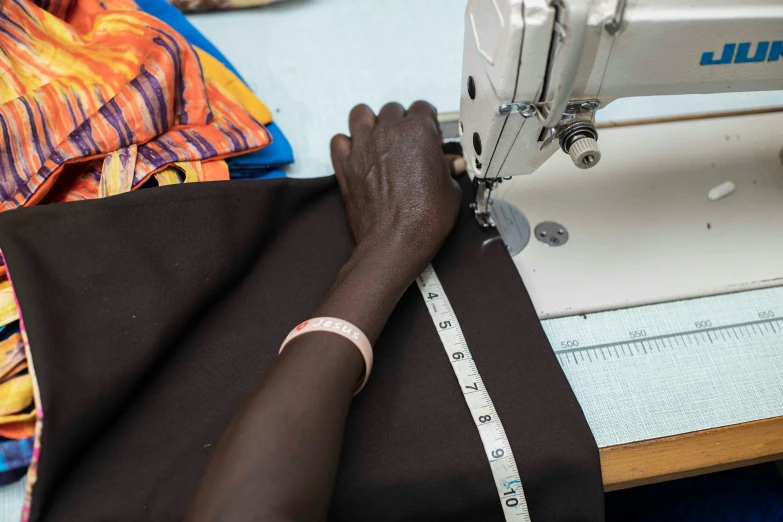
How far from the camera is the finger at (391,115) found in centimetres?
132

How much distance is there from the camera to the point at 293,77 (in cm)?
177

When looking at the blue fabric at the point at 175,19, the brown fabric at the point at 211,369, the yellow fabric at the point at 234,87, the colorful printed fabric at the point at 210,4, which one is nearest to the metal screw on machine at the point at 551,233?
the brown fabric at the point at 211,369

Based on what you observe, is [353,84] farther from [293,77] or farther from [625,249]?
[625,249]

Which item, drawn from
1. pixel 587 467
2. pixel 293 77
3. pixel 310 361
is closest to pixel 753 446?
pixel 587 467

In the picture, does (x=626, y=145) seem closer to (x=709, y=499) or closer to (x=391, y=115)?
(x=391, y=115)

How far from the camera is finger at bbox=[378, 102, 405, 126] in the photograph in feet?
4.33

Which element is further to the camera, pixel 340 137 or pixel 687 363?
pixel 340 137

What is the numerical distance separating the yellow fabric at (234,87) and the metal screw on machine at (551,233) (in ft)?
2.33

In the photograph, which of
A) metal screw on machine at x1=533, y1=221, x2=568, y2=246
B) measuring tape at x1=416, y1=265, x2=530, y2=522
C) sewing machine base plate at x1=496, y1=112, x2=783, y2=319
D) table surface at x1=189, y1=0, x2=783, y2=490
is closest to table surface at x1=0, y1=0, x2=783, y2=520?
table surface at x1=189, y1=0, x2=783, y2=490

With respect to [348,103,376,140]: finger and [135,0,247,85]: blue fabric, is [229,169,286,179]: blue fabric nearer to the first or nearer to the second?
[348,103,376,140]: finger

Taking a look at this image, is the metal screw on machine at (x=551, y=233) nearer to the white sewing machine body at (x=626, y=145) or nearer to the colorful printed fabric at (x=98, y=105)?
the white sewing machine body at (x=626, y=145)

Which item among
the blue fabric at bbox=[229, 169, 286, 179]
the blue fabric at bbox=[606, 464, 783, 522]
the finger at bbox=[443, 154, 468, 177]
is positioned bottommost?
the blue fabric at bbox=[606, 464, 783, 522]

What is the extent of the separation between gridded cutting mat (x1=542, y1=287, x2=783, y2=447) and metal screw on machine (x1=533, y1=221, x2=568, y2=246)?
0.58ft

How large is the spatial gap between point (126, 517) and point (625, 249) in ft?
3.46
